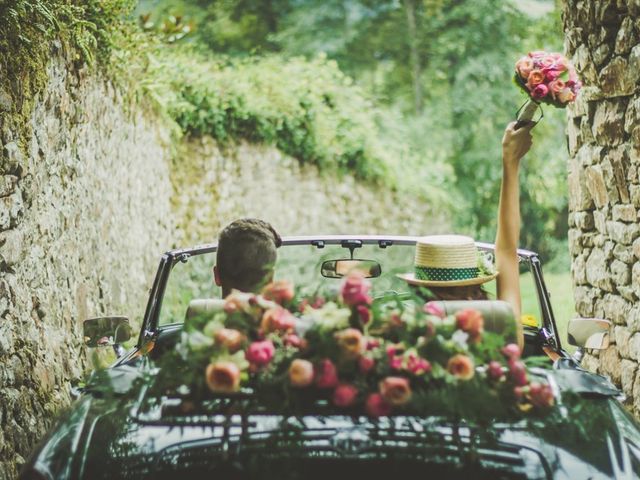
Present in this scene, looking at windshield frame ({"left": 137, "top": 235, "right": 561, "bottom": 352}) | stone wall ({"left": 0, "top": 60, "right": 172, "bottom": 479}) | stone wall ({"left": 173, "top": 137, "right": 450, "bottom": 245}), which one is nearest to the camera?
windshield frame ({"left": 137, "top": 235, "right": 561, "bottom": 352})

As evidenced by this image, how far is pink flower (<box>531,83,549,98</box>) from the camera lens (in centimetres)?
395

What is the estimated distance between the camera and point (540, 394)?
8.37 ft

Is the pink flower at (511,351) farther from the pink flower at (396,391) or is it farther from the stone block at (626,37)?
the stone block at (626,37)

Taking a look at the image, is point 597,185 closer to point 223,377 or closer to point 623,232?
point 623,232

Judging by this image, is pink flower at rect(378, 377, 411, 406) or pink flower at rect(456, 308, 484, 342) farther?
pink flower at rect(456, 308, 484, 342)

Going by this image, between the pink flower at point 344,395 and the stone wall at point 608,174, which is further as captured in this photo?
the stone wall at point 608,174

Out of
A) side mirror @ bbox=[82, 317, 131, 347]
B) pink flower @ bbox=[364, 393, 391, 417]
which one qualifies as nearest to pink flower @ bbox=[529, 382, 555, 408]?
pink flower @ bbox=[364, 393, 391, 417]

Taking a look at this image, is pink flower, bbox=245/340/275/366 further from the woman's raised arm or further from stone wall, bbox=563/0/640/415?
stone wall, bbox=563/0/640/415

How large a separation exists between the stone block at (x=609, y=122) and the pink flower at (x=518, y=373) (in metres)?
3.56

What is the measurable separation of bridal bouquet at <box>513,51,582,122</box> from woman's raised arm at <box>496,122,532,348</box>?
161 millimetres

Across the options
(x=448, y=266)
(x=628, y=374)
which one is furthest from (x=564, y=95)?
(x=628, y=374)

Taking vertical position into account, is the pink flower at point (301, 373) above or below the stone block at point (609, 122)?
below

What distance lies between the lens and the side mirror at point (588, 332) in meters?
3.84

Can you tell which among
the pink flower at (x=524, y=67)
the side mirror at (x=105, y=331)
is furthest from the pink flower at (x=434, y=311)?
→ the side mirror at (x=105, y=331)
